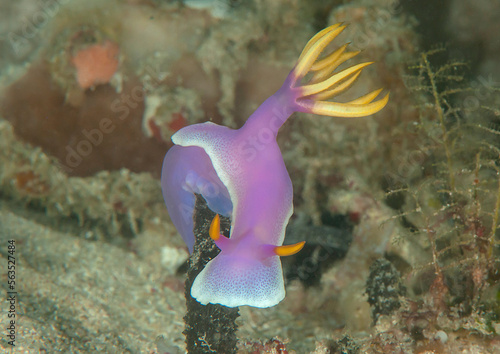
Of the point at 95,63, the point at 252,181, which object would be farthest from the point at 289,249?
the point at 95,63

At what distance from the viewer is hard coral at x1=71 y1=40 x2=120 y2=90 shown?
3412 mm

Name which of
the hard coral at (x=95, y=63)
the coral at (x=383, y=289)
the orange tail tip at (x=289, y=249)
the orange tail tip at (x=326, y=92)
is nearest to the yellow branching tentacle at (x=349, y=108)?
the orange tail tip at (x=326, y=92)

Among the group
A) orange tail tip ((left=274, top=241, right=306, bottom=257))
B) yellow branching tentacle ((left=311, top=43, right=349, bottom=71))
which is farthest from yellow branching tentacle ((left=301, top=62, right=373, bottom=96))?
orange tail tip ((left=274, top=241, right=306, bottom=257))

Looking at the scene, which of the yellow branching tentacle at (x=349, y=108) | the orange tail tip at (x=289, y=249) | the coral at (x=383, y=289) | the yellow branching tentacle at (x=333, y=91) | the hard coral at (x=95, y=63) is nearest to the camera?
the orange tail tip at (x=289, y=249)

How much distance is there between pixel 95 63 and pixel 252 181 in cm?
249

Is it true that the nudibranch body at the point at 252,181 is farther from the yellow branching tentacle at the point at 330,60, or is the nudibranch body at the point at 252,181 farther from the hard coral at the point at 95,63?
the hard coral at the point at 95,63

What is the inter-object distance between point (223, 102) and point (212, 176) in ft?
5.34

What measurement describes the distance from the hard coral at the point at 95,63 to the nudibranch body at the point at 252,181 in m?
1.72

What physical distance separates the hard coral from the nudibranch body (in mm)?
1723

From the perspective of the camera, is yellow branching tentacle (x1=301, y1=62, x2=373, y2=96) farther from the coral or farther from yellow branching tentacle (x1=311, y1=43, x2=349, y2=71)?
→ the coral

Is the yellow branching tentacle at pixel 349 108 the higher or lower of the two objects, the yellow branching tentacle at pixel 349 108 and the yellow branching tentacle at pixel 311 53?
the lower

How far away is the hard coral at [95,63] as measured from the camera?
11.2ft

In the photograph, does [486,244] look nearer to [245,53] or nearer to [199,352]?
[199,352]

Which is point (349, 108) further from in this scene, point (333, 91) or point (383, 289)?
point (383, 289)
